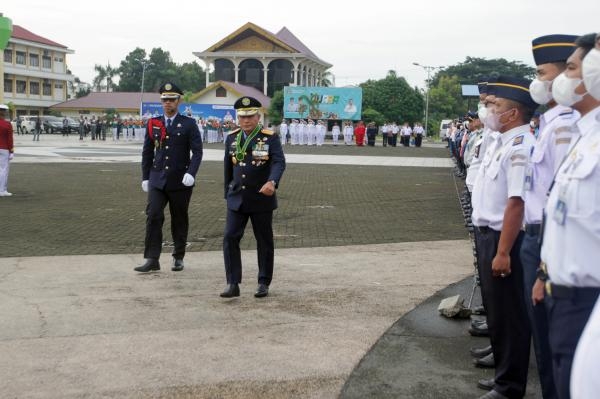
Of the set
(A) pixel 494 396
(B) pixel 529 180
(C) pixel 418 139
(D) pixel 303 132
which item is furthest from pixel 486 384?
(C) pixel 418 139

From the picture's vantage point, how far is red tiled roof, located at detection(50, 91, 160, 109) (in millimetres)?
89188

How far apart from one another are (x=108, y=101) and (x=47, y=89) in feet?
26.0

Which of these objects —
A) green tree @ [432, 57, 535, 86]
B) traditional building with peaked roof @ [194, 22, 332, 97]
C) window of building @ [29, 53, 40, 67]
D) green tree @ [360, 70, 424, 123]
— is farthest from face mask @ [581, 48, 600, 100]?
green tree @ [432, 57, 535, 86]

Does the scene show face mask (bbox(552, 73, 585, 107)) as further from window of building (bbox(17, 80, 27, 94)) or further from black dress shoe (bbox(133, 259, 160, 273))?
window of building (bbox(17, 80, 27, 94))

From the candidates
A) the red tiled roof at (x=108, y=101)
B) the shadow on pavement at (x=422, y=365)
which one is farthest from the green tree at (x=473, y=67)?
the shadow on pavement at (x=422, y=365)

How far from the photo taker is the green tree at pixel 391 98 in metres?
76.4

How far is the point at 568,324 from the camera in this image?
A: 3.02 m

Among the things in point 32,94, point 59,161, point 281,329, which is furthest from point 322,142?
point 281,329

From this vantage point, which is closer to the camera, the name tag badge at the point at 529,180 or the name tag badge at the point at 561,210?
the name tag badge at the point at 561,210

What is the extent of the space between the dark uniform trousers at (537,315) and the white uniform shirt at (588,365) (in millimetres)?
1803

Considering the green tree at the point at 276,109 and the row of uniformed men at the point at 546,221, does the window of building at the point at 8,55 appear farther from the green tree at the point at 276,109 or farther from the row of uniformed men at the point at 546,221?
the row of uniformed men at the point at 546,221

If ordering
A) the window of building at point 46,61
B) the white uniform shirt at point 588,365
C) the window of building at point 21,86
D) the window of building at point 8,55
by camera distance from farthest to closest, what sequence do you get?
1. the window of building at point 46,61
2. the window of building at point 21,86
3. the window of building at point 8,55
4. the white uniform shirt at point 588,365

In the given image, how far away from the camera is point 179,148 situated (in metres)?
8.67

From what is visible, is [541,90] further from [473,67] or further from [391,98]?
[473,67]
